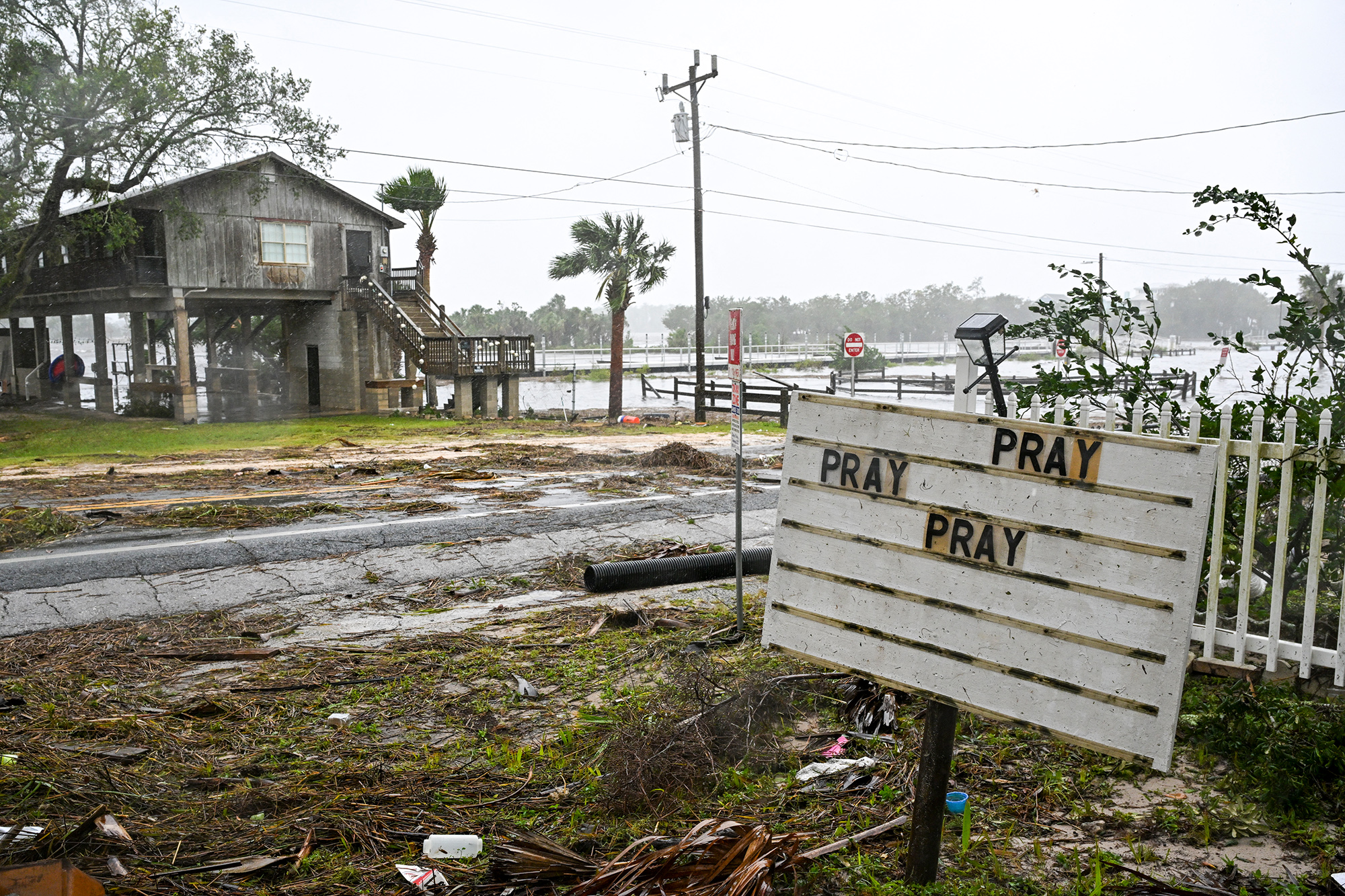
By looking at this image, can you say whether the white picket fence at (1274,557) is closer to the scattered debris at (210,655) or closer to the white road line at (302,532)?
the scattered debris at (210,655)

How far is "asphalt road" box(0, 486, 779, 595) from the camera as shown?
318 inches

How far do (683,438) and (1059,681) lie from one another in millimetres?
18948

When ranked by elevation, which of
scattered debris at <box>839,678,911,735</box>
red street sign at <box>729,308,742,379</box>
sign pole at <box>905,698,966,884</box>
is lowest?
scattered debris at <box>839,678,911,735</box>

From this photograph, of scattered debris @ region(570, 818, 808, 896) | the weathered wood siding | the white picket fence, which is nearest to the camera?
scattered debris @ region(570, 818, 808, 896)

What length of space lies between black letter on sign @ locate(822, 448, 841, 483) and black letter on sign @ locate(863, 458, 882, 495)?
0.34 feet

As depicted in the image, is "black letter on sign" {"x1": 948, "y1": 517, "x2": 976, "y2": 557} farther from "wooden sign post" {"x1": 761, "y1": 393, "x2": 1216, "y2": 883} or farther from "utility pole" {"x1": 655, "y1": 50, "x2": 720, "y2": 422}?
"utility pole" {"x1": 655, "y1": 50, "x2": 720, "y2": 422}

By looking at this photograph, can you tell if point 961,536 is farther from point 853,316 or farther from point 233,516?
point 853,316

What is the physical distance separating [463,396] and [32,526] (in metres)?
19.0

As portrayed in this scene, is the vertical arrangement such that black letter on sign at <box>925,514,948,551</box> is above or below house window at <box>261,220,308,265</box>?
below

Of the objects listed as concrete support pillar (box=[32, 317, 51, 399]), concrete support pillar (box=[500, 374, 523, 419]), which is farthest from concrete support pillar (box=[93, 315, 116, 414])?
concrete support pillar (box=[500, 374, 523, 419])

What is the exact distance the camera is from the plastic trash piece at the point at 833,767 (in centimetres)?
403

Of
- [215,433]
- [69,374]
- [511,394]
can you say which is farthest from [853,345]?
[69,374]

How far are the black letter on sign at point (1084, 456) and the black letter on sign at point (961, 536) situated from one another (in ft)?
1.14

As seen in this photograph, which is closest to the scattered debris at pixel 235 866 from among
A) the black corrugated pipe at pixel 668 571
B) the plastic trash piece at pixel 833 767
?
the plastic trash piece at pixel 833 767
